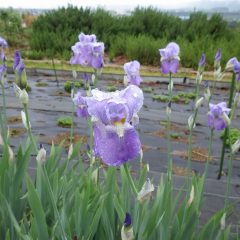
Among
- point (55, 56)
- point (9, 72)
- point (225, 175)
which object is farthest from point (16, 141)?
point (55, 56)

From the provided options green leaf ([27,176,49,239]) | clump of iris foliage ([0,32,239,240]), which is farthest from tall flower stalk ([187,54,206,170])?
green leaf ([27,176,49,239])

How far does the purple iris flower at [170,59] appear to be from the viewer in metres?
2.80

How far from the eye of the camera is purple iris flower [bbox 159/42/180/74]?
2799mm

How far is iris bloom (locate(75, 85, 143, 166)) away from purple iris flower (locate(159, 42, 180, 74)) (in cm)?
139

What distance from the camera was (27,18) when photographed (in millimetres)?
21375

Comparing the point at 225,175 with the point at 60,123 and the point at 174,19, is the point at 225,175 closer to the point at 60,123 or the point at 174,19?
the point at 60,123

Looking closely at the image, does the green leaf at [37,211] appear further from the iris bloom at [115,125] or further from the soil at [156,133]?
the soil at [156,133]

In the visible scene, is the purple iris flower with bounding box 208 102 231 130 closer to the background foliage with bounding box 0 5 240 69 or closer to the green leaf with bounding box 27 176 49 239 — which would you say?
the green leaf with bounding box 27 176 49 239

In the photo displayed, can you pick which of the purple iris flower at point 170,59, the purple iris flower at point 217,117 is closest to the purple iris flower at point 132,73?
the purple iris flower at point 170,59

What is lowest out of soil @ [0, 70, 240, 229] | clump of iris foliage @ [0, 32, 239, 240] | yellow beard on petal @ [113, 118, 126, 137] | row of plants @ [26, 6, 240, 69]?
soil @ [0, 70, 240, 229]

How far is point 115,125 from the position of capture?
1.38m

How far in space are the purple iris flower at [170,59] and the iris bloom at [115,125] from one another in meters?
1.39

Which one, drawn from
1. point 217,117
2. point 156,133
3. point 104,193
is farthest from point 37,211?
point 156,133

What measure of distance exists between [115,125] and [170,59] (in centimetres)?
154
